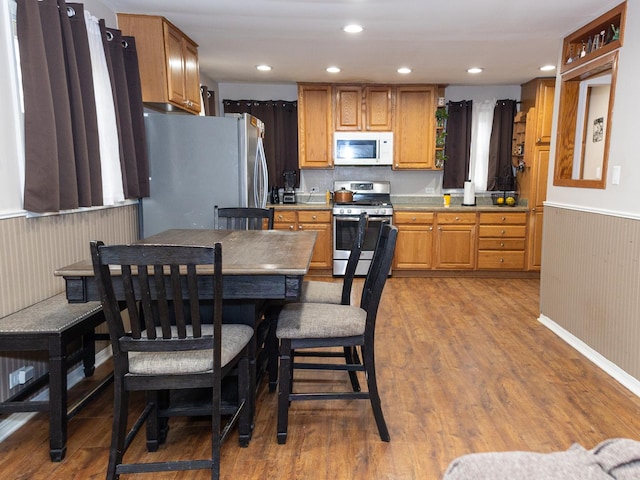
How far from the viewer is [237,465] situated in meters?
1.92

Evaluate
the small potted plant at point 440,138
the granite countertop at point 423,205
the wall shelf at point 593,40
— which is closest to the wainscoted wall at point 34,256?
the granite countertop at point 423,205

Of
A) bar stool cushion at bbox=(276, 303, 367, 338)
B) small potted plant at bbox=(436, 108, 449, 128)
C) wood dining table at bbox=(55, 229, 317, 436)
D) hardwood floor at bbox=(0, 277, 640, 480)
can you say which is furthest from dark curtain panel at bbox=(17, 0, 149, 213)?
small potted plant at bbox=(436, 108, 449, 128)

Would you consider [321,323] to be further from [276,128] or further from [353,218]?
[276,128]

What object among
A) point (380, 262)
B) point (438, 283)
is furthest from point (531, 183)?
point (380, 262)

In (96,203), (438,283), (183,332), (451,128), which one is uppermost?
(451,128)

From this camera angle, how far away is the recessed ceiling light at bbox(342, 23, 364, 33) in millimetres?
3334

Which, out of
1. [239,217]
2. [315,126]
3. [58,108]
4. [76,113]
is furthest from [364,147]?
[58,108]

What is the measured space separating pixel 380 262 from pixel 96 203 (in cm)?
171

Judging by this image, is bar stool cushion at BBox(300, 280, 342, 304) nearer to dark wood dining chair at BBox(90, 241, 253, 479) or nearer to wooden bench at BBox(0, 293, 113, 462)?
dark wood dining chair at BBox(90, 241, 253, 479)

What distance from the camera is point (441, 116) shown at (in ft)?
18.0

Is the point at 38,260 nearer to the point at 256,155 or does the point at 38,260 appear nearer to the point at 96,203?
the point at 96,203

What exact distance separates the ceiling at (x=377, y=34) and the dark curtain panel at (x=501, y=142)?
1.86ft

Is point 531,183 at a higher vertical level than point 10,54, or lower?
lower

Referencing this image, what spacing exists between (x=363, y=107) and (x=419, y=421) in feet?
13.5
